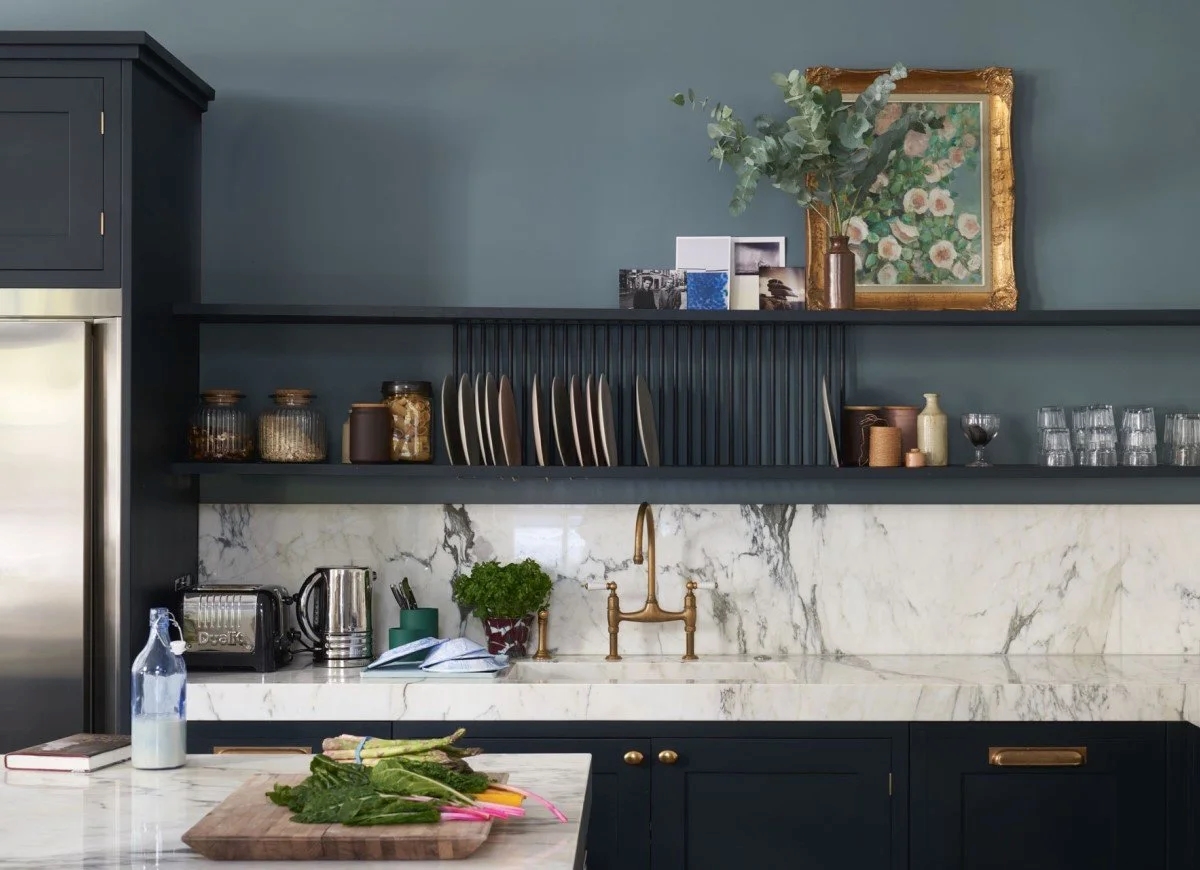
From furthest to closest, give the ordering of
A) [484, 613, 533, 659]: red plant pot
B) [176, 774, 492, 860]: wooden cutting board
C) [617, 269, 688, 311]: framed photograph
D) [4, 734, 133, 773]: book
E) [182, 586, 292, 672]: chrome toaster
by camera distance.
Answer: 1. [617, 269, 688, 311]: framed photograph
2. [484, 613, 533, 659]: red plant pot
3. [182, 586, 292, 672]: chrome toaster
4. [4, 734, 133, 773]: book
5. [176, 774, 492, 860]: wooden cutting board

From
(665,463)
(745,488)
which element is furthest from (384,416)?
(745,488)

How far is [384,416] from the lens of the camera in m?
3.50

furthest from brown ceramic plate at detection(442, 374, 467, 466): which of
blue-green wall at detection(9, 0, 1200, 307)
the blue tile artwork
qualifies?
the blue tile artwork

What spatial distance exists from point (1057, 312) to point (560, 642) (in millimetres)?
1620

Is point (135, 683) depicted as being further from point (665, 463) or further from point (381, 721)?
point (665, 463)

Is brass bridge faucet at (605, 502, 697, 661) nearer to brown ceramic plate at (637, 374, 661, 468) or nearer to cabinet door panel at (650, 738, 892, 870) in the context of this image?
brown ceramic plate at (637, 374, 661, 468)

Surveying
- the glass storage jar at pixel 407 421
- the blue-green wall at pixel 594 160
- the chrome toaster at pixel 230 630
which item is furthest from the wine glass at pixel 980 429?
the chrome toaster at pixel 230 630

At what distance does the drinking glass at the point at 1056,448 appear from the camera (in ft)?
11.6

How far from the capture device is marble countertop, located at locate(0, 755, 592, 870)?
1.62m

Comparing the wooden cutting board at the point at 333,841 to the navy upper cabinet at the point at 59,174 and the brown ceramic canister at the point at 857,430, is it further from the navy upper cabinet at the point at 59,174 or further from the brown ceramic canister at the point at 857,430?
the brown ceramic canister at the point at 857,430

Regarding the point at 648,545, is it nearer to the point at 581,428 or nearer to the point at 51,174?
the point at 581,428

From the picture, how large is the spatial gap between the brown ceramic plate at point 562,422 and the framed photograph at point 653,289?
1.05ft

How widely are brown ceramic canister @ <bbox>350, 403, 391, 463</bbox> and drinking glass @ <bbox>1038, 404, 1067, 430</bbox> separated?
70.9 inches

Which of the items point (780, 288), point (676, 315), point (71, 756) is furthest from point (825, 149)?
point (71, 756)
